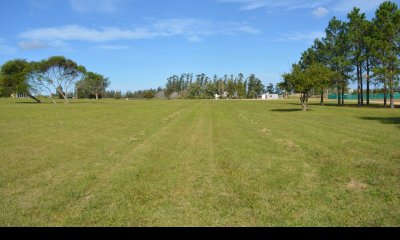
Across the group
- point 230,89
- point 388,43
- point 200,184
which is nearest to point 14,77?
point 388,43

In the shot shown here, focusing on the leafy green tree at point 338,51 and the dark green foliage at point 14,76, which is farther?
the dark green foliage at point 14,76

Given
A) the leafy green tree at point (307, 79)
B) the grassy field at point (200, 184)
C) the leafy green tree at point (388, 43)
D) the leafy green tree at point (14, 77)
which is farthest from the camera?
the leafy green tree at point (14, 77)

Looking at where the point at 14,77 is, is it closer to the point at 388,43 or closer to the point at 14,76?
the point at 14,76

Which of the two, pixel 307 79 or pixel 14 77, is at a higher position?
pixel 14 77

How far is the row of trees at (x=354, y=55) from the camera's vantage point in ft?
137

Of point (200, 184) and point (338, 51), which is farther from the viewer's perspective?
point (338, 51)

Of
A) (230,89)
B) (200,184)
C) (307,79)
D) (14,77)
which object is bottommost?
(200,184)

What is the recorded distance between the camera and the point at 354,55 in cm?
5209

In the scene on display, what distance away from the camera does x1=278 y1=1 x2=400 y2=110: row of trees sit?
137 feet

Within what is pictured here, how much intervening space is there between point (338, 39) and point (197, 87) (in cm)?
10821

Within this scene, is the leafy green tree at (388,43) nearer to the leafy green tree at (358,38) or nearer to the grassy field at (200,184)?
the leafy green tree at (358,38)

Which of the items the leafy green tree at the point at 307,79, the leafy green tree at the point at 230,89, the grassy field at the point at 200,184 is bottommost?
the grassy field at the point at 200,184

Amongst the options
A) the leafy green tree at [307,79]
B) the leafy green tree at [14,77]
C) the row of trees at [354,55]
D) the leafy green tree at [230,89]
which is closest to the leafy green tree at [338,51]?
the row of trees at [354,55]

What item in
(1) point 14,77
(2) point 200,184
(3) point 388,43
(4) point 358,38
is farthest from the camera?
(1) point 14,77
